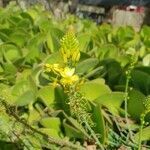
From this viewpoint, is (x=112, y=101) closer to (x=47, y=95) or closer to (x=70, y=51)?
(x=47, y=95)

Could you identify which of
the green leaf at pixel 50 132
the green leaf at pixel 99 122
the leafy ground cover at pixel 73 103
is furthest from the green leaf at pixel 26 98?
the green leaf at pixel 99 122

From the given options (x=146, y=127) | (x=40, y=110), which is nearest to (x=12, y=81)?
(x=40, y=110)

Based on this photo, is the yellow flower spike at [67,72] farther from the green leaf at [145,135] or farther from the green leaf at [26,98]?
the green leaf at [26,98]

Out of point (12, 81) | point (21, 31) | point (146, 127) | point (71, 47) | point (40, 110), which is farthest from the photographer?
point (21, 31)

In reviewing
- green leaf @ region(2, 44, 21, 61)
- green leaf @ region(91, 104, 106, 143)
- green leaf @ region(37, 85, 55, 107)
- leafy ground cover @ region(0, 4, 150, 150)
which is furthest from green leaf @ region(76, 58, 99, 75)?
green leaf @ region(2, 44, 21, 61)

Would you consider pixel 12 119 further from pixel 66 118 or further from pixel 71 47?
pixel 71 47

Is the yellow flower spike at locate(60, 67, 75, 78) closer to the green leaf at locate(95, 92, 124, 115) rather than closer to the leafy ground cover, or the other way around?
the leafy ground cover
